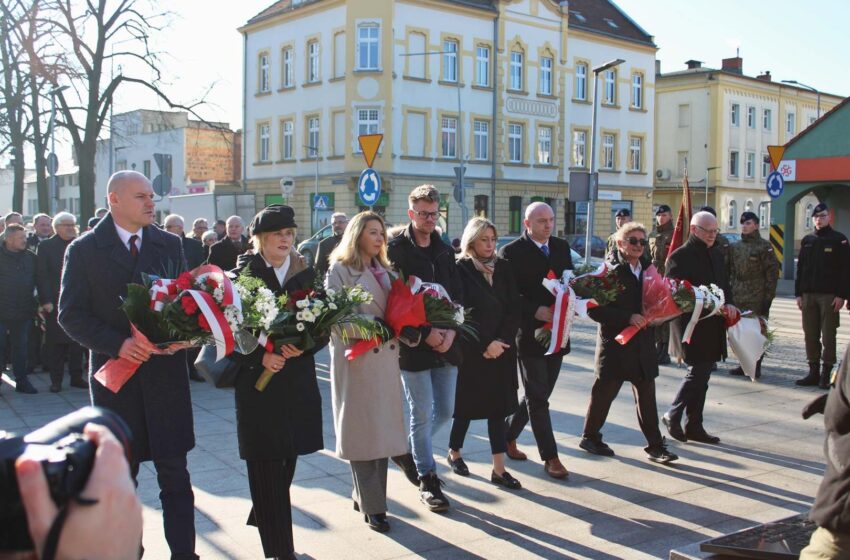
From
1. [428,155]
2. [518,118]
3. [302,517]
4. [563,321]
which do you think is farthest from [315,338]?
[518,118]

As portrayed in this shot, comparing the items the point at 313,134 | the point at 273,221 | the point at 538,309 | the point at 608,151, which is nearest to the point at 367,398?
the point at 273,221

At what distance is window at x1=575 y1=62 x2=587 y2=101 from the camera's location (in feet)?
161

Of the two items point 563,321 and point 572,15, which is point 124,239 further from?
point 572,15

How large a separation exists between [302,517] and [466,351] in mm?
1723

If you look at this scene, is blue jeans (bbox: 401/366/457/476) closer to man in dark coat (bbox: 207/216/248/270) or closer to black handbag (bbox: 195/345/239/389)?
black handbag (bbox: 195/345/239/389)

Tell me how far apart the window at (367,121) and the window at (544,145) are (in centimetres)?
993

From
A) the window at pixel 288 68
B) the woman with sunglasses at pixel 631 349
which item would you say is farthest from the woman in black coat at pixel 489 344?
the window at pixel 288 68

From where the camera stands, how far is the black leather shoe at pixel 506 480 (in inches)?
253

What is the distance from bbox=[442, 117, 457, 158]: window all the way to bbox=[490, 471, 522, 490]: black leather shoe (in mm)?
38067

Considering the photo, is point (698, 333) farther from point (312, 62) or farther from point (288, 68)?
point (288, 68)

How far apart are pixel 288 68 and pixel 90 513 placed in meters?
46.4

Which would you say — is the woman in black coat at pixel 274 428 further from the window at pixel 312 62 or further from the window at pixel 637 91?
the window at pixel 637 91

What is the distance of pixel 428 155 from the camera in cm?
4312

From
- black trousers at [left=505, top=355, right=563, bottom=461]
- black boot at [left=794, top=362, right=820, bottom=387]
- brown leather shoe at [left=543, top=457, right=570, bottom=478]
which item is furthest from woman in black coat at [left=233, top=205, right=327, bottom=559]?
black boot at [left=794, top=362, right=820, bottom=387]
